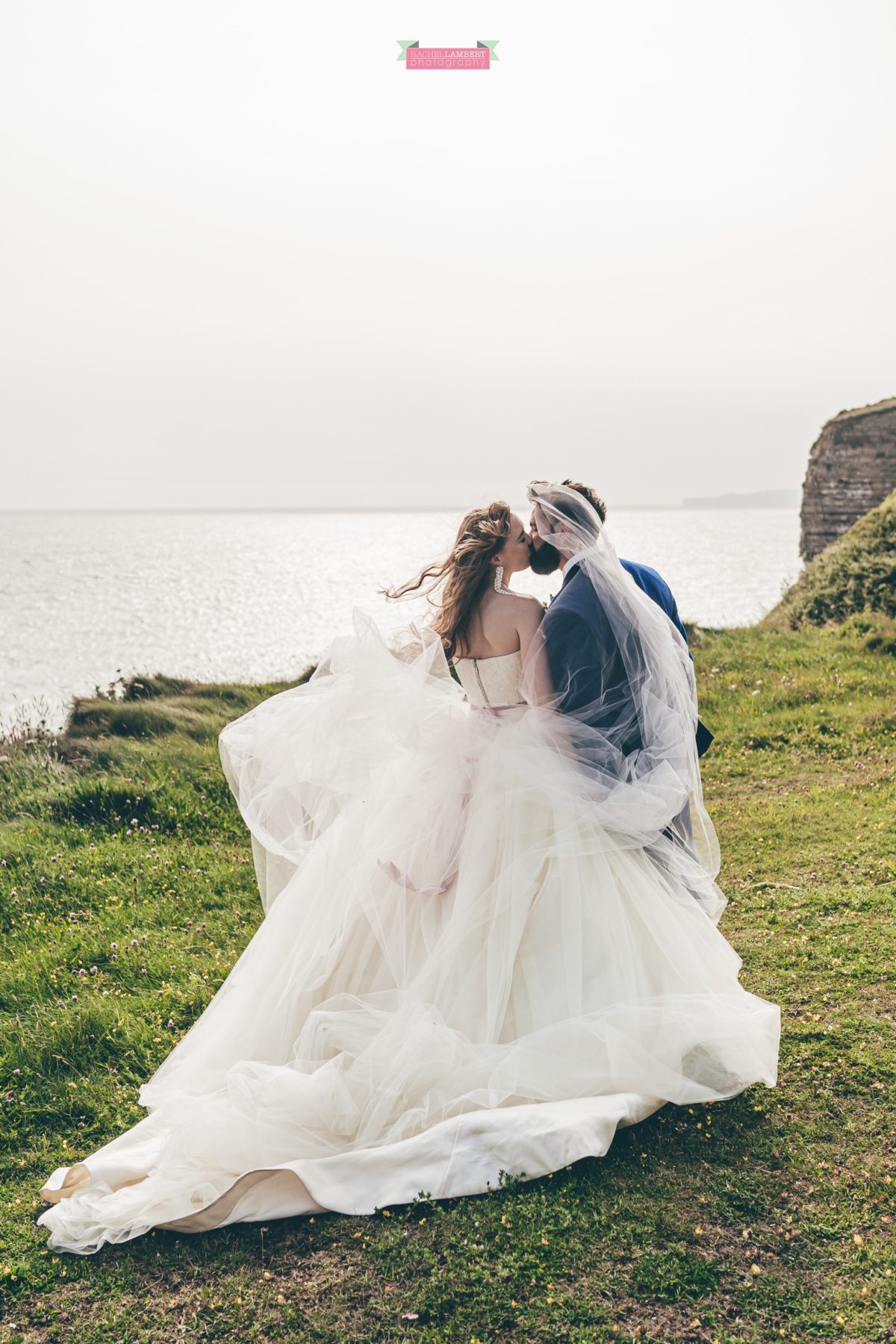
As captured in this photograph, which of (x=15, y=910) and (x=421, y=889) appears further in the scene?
(x=15, y=910)

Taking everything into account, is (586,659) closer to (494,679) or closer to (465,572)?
(494,679)

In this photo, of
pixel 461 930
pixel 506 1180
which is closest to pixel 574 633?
pixel 461 930

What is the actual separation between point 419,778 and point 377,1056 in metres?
1.33

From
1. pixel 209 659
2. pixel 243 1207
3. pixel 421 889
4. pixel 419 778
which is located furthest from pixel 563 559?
pixel 209 659

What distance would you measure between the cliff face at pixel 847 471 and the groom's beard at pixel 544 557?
25227 mm

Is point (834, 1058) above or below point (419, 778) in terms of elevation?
below

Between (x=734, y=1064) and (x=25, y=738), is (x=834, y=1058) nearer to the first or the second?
(x=734, y=1064)

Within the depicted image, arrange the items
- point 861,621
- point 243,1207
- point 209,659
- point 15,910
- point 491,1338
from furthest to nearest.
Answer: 1. point 209,659
2. point 861,621
3. point 15,910
4. point 243,1207
5. point 491,1338

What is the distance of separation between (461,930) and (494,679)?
4.12ft

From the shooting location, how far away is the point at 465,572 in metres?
4.75

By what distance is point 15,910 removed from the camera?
24.0 feet

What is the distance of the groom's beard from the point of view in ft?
16.3

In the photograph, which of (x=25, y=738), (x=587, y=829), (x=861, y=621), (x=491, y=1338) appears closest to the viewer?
(x=491, y=1338)

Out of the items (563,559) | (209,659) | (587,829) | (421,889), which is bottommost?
(209,659)
